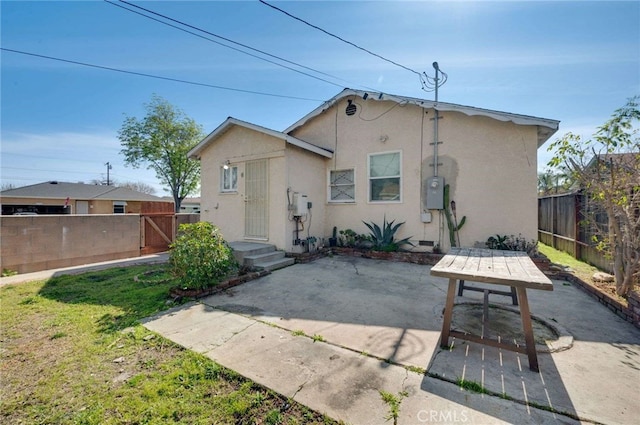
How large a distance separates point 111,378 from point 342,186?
7211 millimetres

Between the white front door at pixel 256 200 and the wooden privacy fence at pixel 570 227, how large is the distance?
7366mm

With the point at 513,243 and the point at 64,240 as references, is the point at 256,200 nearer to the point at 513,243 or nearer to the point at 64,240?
Result: the point at 64,240

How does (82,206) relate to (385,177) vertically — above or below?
below

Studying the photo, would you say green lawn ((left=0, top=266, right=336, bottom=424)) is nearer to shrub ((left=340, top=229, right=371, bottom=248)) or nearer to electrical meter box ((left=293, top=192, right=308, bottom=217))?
electrical meter box ((left=293, top=192, right=308, bottom=217))

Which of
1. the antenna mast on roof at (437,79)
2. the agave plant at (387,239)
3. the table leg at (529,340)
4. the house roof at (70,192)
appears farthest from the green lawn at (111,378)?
the house roof at (70,192)

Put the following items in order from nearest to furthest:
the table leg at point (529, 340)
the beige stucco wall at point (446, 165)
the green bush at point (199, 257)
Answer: the table leg at point (529, 340)
the green bush at point (199, 257)
the beige stucco wall at point (446, 165)

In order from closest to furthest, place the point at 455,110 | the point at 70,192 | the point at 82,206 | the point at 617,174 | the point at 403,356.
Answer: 1. the point at 403,356
2. the point at 617,174
3. the point at 455,110
4. the point at 70,192
5. the point at 82,206

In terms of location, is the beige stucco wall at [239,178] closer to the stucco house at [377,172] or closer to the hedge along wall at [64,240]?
the stucco house at [377,172]

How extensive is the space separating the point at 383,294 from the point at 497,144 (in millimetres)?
5293

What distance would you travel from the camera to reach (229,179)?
27.0 ft

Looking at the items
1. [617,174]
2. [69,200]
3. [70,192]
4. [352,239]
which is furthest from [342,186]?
[70,192]

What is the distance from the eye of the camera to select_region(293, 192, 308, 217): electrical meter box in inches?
276

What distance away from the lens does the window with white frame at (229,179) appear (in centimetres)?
803

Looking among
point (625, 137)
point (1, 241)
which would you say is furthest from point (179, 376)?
point (1, 241)
